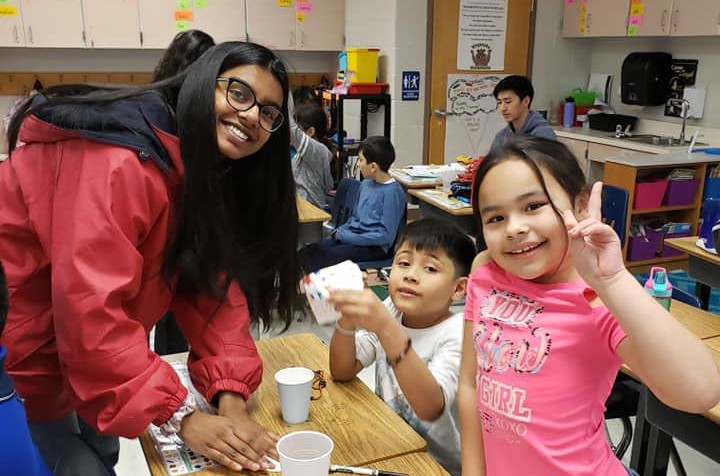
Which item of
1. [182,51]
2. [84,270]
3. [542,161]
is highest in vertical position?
[182,51]

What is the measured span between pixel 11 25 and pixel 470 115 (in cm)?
415

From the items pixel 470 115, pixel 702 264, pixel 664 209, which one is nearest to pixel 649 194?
pixel 664 209

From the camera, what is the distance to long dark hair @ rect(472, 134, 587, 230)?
44.3 inches

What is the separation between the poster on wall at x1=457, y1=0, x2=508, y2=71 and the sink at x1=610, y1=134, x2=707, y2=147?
1359 millimetres

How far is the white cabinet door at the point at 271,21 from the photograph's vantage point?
20.4 feet

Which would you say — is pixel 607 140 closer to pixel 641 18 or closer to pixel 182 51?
pixel 641 18

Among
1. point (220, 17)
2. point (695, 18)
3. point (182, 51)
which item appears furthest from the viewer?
point (220, 17)

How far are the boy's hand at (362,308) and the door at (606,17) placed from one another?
217 inches

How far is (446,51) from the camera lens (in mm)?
6051

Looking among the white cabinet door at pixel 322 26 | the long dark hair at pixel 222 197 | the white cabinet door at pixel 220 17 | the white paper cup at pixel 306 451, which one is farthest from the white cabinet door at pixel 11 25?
the white paper cup at pixel 306 451

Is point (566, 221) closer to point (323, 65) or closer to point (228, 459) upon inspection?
point (228, 459)

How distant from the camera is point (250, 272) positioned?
1.44 m

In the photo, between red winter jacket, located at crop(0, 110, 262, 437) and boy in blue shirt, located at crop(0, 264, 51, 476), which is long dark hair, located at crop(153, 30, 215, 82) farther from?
boy in blue shirt, located at crop(0, 264, 51, 476)

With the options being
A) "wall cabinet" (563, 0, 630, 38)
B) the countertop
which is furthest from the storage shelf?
"wall cabinet" (563, 0, 630, 38)
